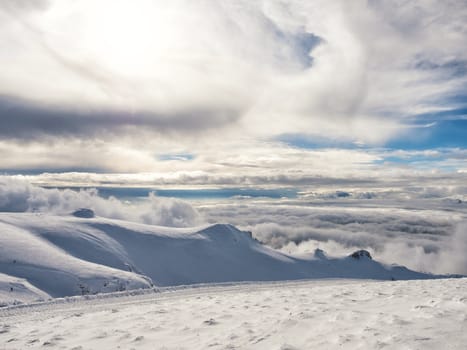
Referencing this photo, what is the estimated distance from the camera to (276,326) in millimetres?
9883

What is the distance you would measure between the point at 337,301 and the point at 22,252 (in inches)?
1673

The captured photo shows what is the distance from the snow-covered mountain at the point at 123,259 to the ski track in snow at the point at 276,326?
907 inches

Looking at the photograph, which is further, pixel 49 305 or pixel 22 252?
pixel 22 252

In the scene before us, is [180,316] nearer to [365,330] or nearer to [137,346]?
[137,346]

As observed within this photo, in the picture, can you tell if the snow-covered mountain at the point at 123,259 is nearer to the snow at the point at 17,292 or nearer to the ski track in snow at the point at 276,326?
the snow at the point at 17,292

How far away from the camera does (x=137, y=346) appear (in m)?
9.19

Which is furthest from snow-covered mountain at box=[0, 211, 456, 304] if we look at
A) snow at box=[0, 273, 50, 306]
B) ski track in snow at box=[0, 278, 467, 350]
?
ski track in snow at box=[0, 278, 467, 350]

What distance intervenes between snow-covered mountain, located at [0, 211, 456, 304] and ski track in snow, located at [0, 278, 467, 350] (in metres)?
23.0

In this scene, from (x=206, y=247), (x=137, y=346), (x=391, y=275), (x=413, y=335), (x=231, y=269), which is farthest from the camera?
(x=391, y=275)

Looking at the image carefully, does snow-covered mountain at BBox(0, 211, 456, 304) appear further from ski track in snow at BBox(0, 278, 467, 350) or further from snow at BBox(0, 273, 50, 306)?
ski track in snow at BBox(0, 278, 467, 350)

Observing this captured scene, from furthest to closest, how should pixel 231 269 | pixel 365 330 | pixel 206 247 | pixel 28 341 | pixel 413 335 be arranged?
pixel 206 247 < pixel 231 269 < pixel 28 341 < pixel 365 330 < pixel 413 335

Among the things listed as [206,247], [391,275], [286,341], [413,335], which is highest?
[413,335]

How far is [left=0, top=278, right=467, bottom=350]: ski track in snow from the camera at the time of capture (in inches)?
313

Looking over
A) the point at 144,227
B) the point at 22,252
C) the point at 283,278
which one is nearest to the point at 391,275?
the point at 283,278
